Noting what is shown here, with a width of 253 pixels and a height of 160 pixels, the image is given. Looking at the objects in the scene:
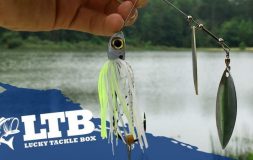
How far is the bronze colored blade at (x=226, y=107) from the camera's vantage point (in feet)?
1.97

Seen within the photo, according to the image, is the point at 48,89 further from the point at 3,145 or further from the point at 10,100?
the point at 3,145

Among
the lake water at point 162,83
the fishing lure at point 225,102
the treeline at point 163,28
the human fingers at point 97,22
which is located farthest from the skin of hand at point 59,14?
the treeline at point 163,28

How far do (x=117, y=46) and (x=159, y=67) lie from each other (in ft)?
33.1

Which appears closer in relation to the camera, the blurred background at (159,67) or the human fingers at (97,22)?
the human fingers at (97,22)

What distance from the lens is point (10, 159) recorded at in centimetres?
784

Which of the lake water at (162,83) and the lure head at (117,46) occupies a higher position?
the lure head at (117,46)

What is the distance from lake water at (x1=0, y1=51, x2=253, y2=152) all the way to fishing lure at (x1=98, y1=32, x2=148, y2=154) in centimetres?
714

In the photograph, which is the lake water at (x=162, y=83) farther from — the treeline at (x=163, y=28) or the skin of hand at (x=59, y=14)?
the skin of hand at (x=59, y=14)

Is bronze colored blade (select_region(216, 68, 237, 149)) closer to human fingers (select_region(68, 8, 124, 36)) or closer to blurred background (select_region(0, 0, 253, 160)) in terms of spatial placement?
human fingers (select_region(68, 8, 124, 36))

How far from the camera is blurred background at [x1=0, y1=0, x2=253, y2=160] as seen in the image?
8.55m

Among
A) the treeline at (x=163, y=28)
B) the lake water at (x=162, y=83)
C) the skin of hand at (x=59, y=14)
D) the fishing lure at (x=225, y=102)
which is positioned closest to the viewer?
the fishing lure at (x=225, y=102)

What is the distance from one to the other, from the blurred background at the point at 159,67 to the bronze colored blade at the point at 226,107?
285 inches

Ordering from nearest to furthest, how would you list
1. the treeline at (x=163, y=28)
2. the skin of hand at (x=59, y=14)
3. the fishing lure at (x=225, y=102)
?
the fishing lure at (x=225, y=102)
the skin of hand at (x=59, y=14)
the treeline at (x=163, y=28)

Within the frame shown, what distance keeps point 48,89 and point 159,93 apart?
89.9 inches
